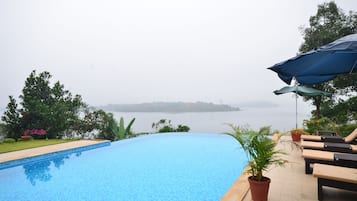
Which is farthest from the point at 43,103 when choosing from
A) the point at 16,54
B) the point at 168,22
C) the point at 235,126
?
the point at 235,126

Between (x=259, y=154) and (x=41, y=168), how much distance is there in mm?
6221

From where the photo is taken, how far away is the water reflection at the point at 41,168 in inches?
220

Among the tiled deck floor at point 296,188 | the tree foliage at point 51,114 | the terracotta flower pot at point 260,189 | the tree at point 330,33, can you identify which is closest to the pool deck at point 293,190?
the tiled deck floor at point 296,188

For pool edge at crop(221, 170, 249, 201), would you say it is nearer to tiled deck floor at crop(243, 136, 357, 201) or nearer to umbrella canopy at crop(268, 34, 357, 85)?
tiled deck floor at crop(243, 136, 357, 201)

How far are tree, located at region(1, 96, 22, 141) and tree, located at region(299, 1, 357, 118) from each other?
14091mm

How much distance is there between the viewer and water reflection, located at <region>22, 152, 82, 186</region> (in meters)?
5.60

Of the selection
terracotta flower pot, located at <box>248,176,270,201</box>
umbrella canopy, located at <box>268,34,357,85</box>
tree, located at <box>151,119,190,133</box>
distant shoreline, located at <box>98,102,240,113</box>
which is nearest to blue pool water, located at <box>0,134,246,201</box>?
terracotta flower pot, located at <box>248,176,270,201</box>

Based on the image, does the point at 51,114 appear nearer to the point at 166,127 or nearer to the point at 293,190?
the point at 166,127

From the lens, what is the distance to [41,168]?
637cm

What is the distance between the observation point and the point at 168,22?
1421cm

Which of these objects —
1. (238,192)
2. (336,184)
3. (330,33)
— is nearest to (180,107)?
(330,33)

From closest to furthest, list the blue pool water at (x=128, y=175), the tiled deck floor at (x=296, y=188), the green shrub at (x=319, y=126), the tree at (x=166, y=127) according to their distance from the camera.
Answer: the tiled deck floor at (x=296, y=188)
the blue pool water at (x=128, y=175)
the green shrub at (x=319, y=126)
the tree at (x=166, y=127)

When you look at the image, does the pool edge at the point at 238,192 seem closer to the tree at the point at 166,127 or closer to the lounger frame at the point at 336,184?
the lounger frame at the point at 336,184

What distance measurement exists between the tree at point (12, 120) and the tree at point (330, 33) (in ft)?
46.2
